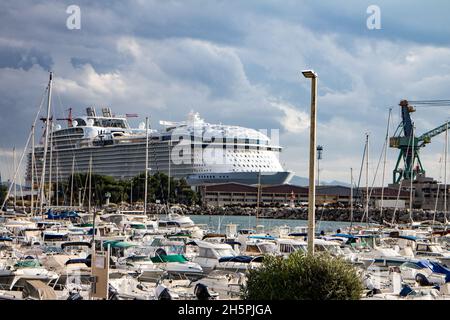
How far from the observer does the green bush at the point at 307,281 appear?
13062mm

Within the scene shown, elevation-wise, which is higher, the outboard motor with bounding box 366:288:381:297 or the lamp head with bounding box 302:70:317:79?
the lamp head with bounding box 302:70:317:79

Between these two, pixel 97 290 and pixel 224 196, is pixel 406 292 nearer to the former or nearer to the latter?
pixel 97 290

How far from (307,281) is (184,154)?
10293 centimetres

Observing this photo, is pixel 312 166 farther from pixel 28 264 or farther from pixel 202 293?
pixel 28 264

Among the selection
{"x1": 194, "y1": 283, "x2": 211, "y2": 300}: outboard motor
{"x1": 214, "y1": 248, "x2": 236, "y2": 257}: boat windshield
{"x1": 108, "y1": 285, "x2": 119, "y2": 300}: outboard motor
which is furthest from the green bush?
{"x1": 214, "y1": 248, "x2": 236, "y2": 257}: boat windshield

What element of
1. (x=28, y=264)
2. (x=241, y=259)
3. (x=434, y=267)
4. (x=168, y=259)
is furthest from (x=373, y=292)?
(x=28, y=264)

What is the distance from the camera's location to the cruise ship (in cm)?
11444

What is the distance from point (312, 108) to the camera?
1451cm

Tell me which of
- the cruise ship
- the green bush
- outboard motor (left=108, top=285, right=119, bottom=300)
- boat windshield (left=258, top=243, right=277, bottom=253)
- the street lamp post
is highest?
the cruise ship

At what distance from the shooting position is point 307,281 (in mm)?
13086

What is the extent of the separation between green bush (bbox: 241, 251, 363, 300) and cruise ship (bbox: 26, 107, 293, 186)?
9808 centimetres

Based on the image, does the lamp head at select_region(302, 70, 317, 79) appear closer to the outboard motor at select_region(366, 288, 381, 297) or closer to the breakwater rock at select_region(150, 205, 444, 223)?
the outboard motor at select_region(366, 288, 381, 297)

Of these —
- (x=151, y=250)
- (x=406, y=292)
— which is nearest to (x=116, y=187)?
(x=151, y=250)

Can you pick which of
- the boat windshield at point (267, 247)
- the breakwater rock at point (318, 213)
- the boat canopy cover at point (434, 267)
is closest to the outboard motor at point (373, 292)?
the boat canopy cover at point (434, 267)
